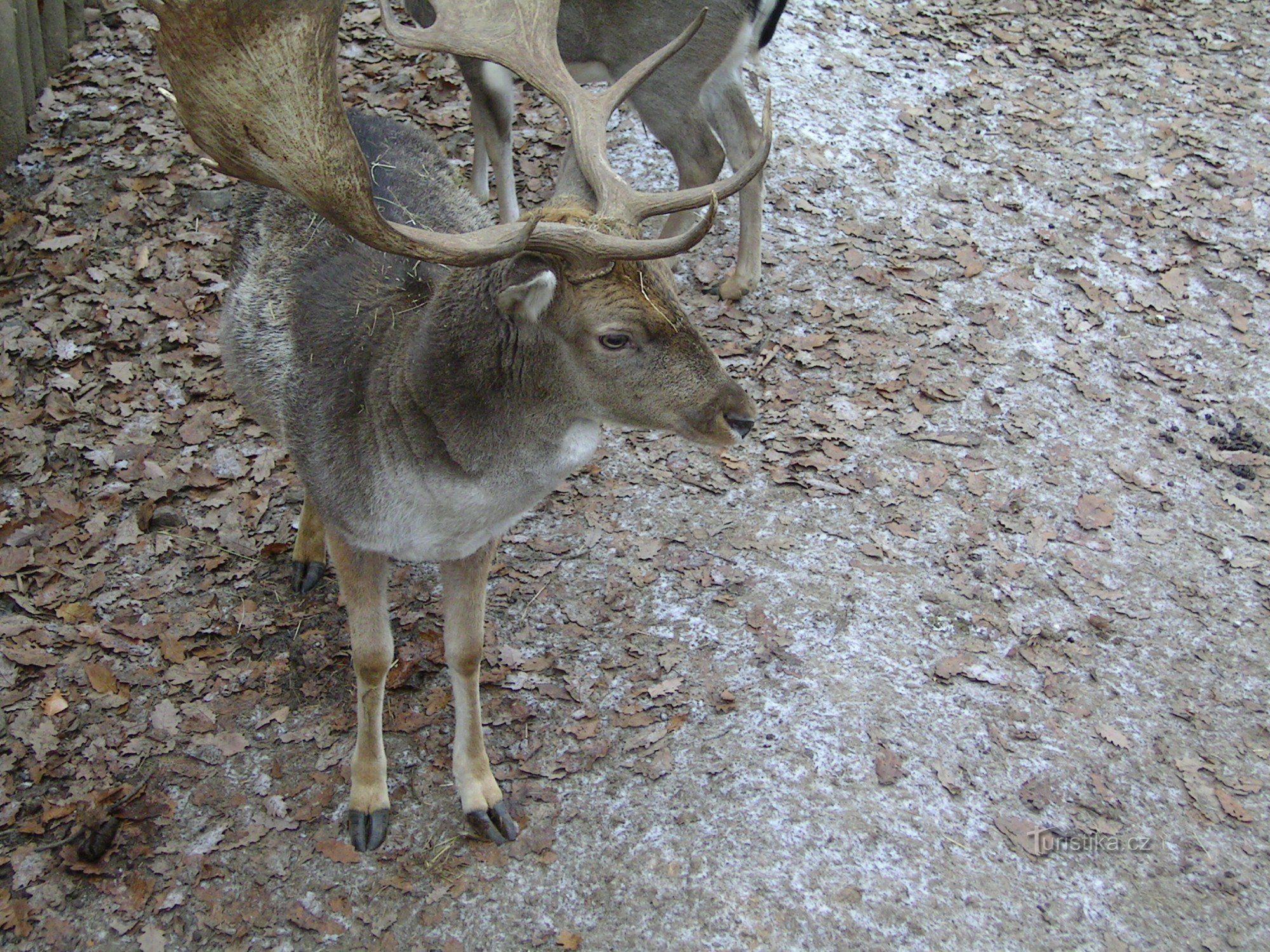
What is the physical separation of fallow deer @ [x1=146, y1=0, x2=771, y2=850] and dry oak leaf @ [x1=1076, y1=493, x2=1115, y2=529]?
9.91ft

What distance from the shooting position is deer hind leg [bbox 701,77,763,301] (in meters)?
7.06

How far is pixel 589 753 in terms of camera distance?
16.1ft

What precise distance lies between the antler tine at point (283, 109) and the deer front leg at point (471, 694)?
1469 mm

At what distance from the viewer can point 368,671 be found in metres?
4.49

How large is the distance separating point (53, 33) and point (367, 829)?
6.73 m

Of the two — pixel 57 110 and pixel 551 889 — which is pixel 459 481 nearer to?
pixel 551 889

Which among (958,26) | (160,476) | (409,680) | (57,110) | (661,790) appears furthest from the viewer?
(958,26)

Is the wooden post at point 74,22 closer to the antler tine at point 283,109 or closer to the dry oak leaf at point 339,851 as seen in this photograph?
the antler tine at point 283,109

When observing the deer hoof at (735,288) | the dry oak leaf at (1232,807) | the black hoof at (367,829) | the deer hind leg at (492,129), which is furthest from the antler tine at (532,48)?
the dry oak leaf at (1232,807)

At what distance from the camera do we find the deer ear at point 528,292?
350 cm

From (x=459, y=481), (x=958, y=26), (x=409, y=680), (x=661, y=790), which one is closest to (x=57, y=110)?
(x=409, y=680)

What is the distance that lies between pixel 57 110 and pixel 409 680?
5.41 m

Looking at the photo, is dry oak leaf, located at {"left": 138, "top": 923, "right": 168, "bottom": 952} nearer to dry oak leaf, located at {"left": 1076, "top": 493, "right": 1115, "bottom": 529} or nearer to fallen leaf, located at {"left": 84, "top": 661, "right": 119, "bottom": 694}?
fallen leaf, located at {"left": 84, "top": 661, "right": 119, "bottom": 694}

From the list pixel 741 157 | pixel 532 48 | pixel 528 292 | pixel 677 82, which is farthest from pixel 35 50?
pixel 528 292
